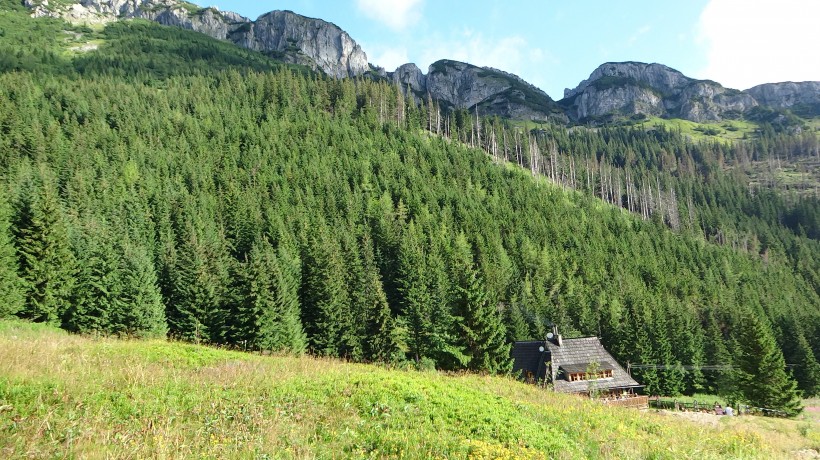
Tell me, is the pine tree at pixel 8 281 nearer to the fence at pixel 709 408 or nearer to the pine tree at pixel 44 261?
the pine tree at pixel 44 261

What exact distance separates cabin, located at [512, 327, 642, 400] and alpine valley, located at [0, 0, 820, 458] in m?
5.86

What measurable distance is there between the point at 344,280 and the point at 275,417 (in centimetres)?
5011

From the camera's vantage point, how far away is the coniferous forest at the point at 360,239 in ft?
137

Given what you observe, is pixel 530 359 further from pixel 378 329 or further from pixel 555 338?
pixel 378 329

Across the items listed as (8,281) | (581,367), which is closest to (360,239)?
(581,367)

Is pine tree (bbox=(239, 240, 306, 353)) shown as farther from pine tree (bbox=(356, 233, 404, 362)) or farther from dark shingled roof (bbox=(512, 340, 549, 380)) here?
dark shingled roof (bbox=(512, 340, 549, 380))

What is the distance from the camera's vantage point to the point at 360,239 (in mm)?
81812

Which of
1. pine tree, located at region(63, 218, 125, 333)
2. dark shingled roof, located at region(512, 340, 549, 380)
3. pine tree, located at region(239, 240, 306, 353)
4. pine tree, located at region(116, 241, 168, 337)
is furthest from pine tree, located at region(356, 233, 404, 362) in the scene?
pine tree, located at region(63, 218, 125, 333)

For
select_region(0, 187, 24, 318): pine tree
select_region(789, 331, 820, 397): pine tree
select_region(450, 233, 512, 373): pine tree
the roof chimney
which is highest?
select_region(0, 187, 24, 318): pine tree

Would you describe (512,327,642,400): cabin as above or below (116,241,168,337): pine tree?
below

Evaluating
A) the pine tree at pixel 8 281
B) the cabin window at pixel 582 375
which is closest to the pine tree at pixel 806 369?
the cabin window at pixel 582 375

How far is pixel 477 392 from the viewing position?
14477mm

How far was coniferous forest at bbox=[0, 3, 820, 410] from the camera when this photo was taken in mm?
41719

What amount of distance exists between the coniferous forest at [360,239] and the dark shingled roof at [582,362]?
26.9ft
